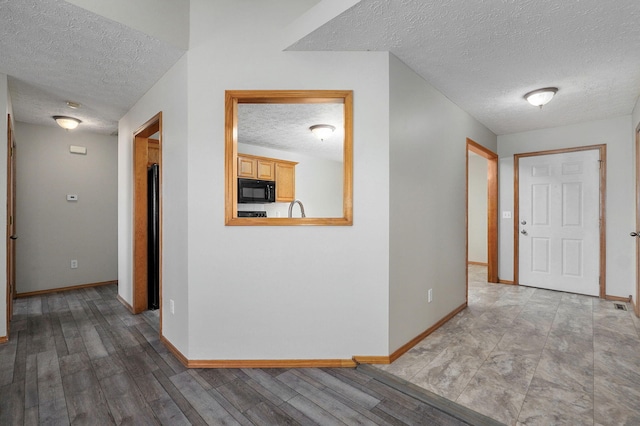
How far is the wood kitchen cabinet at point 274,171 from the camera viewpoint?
16.4ft

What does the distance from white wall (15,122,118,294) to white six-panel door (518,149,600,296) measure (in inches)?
251

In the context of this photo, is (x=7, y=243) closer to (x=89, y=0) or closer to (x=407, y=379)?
(x=89, y=0)

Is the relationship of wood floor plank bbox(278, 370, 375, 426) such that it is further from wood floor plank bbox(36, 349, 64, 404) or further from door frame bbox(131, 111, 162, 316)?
door frame bbox(131, 111, 162, 316)

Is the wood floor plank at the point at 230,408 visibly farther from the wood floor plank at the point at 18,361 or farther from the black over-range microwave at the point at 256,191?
the black over-range microwave at the point at 256,191

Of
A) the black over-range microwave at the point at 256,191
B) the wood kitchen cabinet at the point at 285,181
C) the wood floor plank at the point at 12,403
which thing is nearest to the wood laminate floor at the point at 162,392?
the wood floor plank at the point at 12,403

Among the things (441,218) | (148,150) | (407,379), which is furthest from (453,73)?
(148,150)

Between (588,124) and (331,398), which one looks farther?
(588,124)

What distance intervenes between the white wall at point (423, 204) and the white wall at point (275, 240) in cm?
13

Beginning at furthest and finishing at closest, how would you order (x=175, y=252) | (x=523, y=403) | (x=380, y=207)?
1. (x=175, y=252)
2. (x=380, y=207)
3. (x=523, y=403)

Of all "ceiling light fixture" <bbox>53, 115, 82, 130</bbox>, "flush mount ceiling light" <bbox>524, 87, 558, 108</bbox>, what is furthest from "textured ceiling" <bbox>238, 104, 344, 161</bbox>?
"ceiling light fixture" <bbox>53, 115, 82, 130</bbox>

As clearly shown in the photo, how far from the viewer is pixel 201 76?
229cm

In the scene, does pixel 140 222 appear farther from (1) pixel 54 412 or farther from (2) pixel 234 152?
(1) pixel 54 412

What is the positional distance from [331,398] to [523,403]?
115cm

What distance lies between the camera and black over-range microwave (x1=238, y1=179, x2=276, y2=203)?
191 inches
